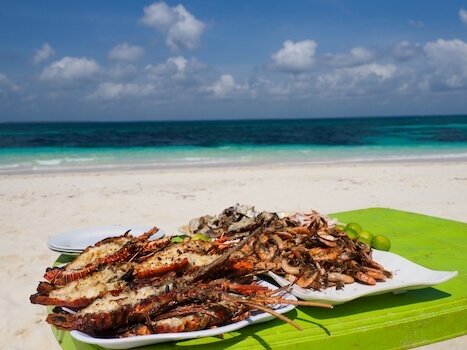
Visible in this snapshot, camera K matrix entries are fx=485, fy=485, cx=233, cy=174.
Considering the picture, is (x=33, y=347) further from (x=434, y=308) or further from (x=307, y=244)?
(x=434, y=308)

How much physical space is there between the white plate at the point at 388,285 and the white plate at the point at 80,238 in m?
1.46

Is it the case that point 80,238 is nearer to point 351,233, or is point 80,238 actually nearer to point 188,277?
point 188,277

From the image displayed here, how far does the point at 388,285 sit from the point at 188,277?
1113 millimetres

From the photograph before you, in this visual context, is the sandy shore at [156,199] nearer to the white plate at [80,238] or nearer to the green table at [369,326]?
the white plate at [80,238]

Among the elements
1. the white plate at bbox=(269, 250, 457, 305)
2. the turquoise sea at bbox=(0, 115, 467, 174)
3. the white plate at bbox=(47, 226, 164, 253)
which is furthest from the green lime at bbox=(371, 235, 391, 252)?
the turquoise sea at bbox=(0, 115, 467, 174)

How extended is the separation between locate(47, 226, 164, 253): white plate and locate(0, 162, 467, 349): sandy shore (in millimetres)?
902

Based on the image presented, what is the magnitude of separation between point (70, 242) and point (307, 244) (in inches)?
71.0

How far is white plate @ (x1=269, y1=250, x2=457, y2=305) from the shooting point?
8.01 ft

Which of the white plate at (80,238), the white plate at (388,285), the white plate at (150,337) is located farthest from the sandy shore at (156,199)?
the white plate at (388,285)

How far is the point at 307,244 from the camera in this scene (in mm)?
2969

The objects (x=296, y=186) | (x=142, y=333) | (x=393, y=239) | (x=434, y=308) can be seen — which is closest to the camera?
(x=142, y=333)

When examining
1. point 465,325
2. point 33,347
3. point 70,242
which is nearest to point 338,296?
point 465,325

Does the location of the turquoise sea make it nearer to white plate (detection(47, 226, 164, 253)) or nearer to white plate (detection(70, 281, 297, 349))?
white plate (detection(47, 226, 164, 253))

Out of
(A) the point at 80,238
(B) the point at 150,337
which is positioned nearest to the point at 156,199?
(A) the point at 80,238
